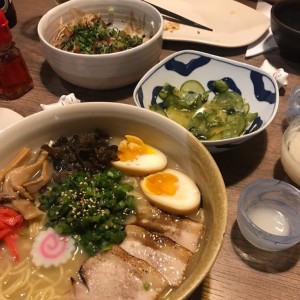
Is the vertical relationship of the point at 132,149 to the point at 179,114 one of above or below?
above

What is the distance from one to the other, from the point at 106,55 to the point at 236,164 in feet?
2.40

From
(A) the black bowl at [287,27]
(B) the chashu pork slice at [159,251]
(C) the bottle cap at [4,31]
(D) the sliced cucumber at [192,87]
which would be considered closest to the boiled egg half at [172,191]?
(B) the chashu pork slice at [159,251]

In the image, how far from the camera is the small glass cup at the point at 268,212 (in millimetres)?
1238

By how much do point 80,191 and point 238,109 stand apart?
0.87 meters

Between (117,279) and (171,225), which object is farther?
(171,225)

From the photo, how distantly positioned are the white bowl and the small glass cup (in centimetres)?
79

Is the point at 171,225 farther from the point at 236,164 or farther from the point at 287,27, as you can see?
the point at 287,27

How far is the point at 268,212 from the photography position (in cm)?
136

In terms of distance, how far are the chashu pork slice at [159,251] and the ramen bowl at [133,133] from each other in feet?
0.10

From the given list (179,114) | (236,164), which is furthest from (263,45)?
(236,164)

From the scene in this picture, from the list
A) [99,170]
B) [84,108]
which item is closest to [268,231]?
[99,170]

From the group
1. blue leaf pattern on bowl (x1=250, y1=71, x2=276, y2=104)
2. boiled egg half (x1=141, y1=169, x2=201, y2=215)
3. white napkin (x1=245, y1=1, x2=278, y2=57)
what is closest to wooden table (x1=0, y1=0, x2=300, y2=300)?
white napkin (x1=245, y1=1, x2=278, y2=57)

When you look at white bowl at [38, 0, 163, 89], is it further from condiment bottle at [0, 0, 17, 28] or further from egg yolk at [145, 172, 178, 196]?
egg yolk at [145, 172, 178, 196]

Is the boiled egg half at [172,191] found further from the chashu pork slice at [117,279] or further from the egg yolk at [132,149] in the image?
the chashu pork slice at [117,279]
